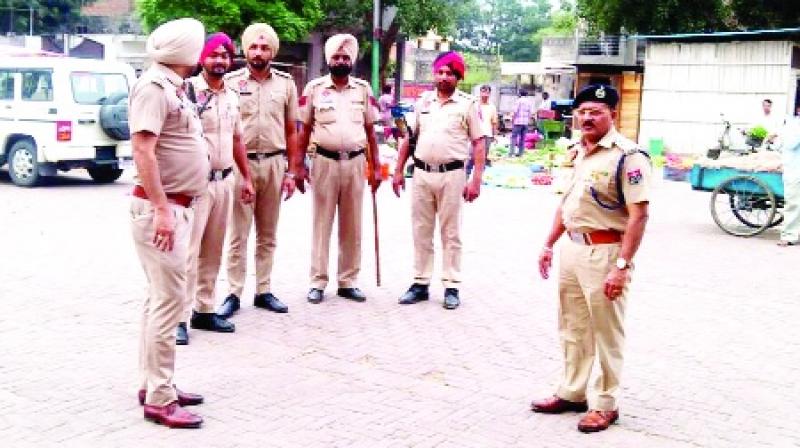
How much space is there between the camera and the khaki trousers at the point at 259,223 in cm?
664

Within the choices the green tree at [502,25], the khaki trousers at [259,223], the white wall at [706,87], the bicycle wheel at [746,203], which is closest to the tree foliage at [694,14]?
the white wall at [706,87]

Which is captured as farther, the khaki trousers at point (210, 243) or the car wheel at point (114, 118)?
the car wheel at point (114, 118)

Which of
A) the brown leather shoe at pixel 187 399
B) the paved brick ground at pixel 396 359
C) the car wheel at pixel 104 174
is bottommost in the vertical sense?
the paved brick ground at pixel 396 359

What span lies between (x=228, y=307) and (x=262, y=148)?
115 centimetres

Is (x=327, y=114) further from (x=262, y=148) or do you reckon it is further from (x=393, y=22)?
(x=393, y=22)

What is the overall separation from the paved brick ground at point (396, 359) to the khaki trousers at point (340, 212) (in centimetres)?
29

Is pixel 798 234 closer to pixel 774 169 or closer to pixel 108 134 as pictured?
pixel 774 169

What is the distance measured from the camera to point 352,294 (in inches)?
288

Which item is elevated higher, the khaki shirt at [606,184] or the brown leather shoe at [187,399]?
the khaki shirt at [606,184]

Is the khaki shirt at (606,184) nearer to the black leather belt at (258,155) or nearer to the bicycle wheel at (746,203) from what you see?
the black leather belt at (258,155)

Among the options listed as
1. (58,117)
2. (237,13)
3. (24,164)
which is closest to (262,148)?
(58,117)

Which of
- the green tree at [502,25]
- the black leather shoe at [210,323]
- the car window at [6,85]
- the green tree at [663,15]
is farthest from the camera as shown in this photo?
the green tree at [502,25]

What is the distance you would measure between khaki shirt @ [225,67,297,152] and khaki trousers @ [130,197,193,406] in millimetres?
2187

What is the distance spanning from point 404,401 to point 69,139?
10.5 metres
